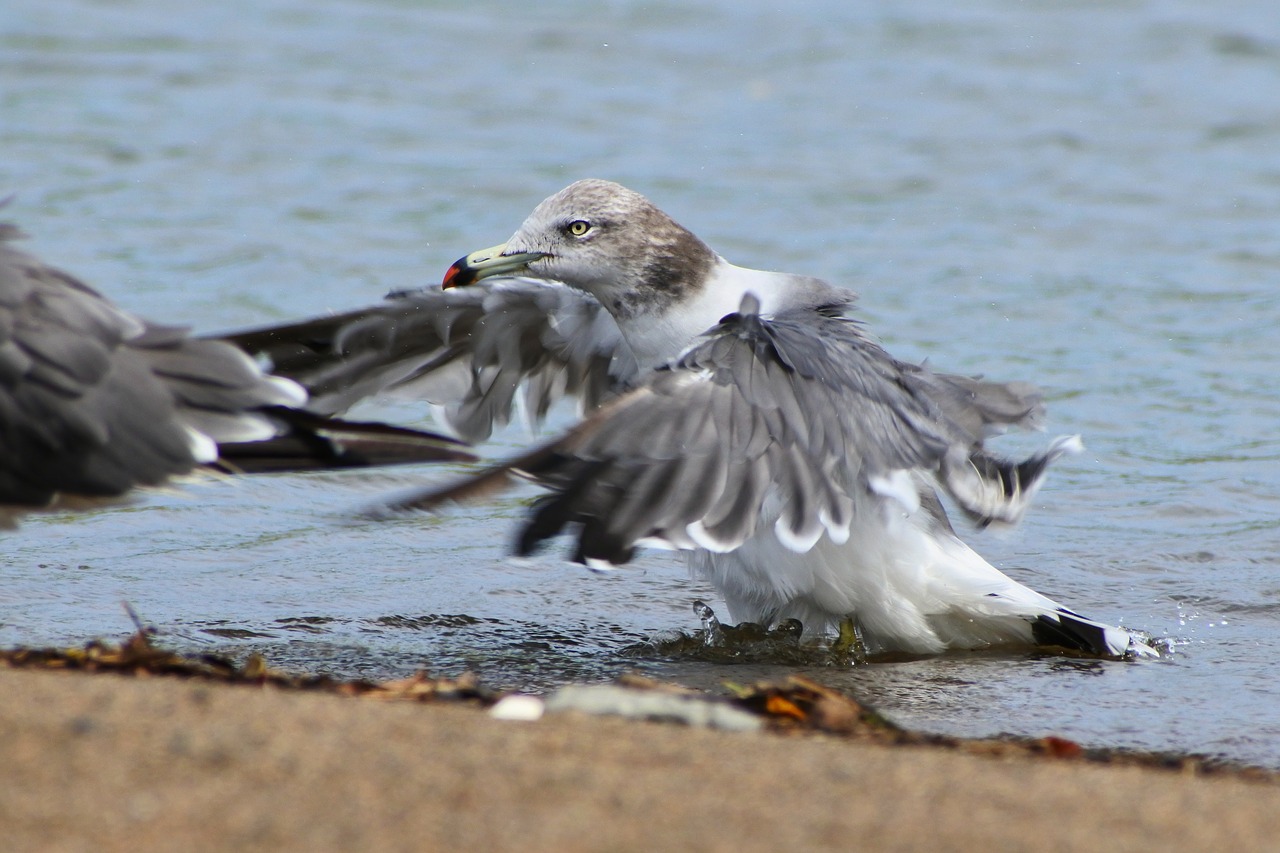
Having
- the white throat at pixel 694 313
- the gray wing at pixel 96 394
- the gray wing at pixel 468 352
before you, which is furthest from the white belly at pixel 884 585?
the gray wing at pixel 96 394

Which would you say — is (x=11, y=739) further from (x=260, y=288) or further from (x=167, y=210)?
(x=167, y=210)

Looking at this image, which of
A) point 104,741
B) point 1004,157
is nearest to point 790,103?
point 1004,157

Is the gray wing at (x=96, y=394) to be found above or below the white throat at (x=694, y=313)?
below

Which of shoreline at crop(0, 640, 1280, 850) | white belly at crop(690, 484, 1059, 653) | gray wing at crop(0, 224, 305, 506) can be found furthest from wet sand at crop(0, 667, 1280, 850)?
white belly at crop(690, 484, 1059, 653)

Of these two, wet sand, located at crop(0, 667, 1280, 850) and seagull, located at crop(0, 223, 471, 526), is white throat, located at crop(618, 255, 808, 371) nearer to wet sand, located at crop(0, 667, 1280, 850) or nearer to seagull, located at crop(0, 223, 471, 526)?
seagull, located at crop(0, 223, 471, 526)

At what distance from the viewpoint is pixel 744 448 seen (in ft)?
14.3

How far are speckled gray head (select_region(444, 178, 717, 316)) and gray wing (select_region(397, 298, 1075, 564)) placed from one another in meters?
0.48

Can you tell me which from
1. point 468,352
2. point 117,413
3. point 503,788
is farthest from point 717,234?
point 503,788

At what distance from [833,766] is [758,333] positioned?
1927 mm

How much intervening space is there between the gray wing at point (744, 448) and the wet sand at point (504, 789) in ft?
3.19

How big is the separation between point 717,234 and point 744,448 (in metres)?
5.75

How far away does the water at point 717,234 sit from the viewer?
499 centimetres

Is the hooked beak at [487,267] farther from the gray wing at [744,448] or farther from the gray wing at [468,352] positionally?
the gray wing at [744,448]

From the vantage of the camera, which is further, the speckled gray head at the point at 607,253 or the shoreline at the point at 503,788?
the speckled gray head at the point at 607,253
